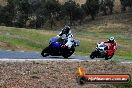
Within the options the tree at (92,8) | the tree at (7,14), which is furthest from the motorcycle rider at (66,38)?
the tree at (92,8)

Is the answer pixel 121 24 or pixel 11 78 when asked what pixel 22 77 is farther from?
pixel 121 24

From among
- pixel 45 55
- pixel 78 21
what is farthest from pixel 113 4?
pixel 45 55

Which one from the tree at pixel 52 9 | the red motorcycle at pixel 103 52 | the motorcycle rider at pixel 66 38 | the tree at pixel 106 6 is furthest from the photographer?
the tree at pixel 106 6

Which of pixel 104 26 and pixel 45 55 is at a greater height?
pixel 45 55

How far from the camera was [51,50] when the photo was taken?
27172mm

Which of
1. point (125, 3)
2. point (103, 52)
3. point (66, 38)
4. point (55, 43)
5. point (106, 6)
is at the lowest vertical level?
point (106, 6)

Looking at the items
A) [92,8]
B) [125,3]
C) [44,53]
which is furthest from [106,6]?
[44,53]

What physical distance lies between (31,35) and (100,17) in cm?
7143

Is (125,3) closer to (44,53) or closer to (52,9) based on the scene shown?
(52,9)

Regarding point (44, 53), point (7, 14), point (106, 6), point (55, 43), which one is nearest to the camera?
point (55, 43)

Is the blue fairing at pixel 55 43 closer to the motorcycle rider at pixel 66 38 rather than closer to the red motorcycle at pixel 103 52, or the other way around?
the motorcycle rider at pixel 66 38

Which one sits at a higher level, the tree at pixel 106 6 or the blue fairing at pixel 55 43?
the blue fairing at pixel 55 43

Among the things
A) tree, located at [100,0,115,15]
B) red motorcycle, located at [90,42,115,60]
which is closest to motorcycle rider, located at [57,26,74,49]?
red motorcycle, located at [90,42,115,60]

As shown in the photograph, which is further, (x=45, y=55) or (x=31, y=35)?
(x=31, y=35)
